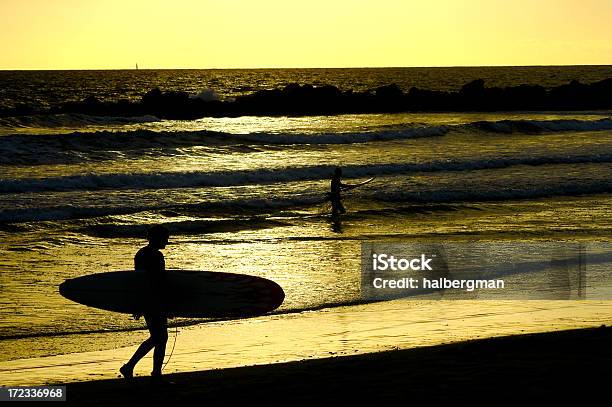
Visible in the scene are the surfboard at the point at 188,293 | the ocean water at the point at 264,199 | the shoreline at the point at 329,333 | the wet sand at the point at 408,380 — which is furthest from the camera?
the ocean water at the point at 264,199

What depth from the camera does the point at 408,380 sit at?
27.9 feet

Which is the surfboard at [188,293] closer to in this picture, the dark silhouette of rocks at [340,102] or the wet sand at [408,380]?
the wet sand at [408,380]

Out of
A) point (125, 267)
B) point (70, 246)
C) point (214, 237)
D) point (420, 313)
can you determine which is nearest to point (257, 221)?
point (214, 237)

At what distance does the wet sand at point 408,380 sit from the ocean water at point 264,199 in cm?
272

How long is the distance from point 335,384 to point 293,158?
1196 inches

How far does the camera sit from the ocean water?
15.1 m

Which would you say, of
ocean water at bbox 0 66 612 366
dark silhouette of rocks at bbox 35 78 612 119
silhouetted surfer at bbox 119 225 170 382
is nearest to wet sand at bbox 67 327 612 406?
silhouetted surfer at bbox 119 225 170 382

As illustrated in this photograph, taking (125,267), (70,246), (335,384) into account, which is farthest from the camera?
(70,246)

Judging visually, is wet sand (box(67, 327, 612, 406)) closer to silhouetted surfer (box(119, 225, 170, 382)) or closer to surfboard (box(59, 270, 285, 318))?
silhouetted surfer (box(119, 225, 170, 382))

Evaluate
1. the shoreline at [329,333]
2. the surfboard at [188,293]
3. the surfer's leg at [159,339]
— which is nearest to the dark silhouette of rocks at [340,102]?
the shoreline at [329,333]

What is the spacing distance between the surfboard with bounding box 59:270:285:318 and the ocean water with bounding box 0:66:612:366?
1.33m

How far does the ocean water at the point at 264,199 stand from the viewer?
15055 millimetres

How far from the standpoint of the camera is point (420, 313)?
12.9 m

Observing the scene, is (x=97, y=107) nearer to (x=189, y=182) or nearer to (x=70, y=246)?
(x=189, y=182)
